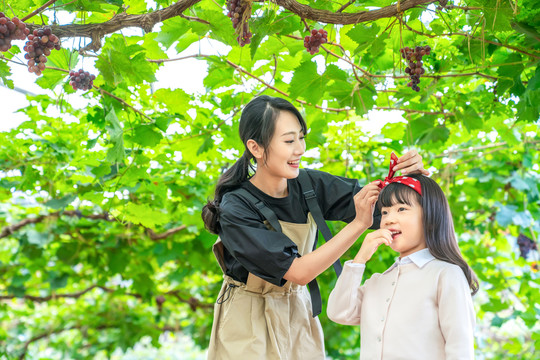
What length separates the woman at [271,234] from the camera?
5.03ft

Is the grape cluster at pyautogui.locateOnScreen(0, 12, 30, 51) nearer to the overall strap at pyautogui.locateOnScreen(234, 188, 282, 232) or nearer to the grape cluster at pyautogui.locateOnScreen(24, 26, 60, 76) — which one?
the grape cluster at pyautogui.locateOnScreen(24, 26, 60, 76)

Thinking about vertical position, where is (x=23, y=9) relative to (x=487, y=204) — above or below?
above

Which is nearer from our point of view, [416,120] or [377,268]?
[416,120]

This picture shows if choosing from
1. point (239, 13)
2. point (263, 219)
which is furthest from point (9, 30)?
point (263, 219)

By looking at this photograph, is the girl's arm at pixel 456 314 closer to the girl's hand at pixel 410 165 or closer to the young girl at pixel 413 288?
the young girl at pixel 413 288

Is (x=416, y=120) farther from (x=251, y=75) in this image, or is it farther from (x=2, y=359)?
(x=2, y=359)

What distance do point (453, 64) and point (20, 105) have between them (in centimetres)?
205

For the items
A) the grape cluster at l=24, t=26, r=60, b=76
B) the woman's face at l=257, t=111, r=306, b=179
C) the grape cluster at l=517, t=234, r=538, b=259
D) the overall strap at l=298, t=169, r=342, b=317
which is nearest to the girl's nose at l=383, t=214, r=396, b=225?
the overall strap at l=298, t=169, r=342, b=317

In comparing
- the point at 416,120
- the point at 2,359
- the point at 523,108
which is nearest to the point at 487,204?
the point at 416,120

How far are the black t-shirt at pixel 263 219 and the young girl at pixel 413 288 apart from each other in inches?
7.0

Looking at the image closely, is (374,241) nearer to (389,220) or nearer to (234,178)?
(389,220)

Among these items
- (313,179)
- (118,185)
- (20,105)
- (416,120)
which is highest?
(20,105)

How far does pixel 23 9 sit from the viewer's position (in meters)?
1.64

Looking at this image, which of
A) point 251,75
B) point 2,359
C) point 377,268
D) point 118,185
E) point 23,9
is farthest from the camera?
point 2,359
